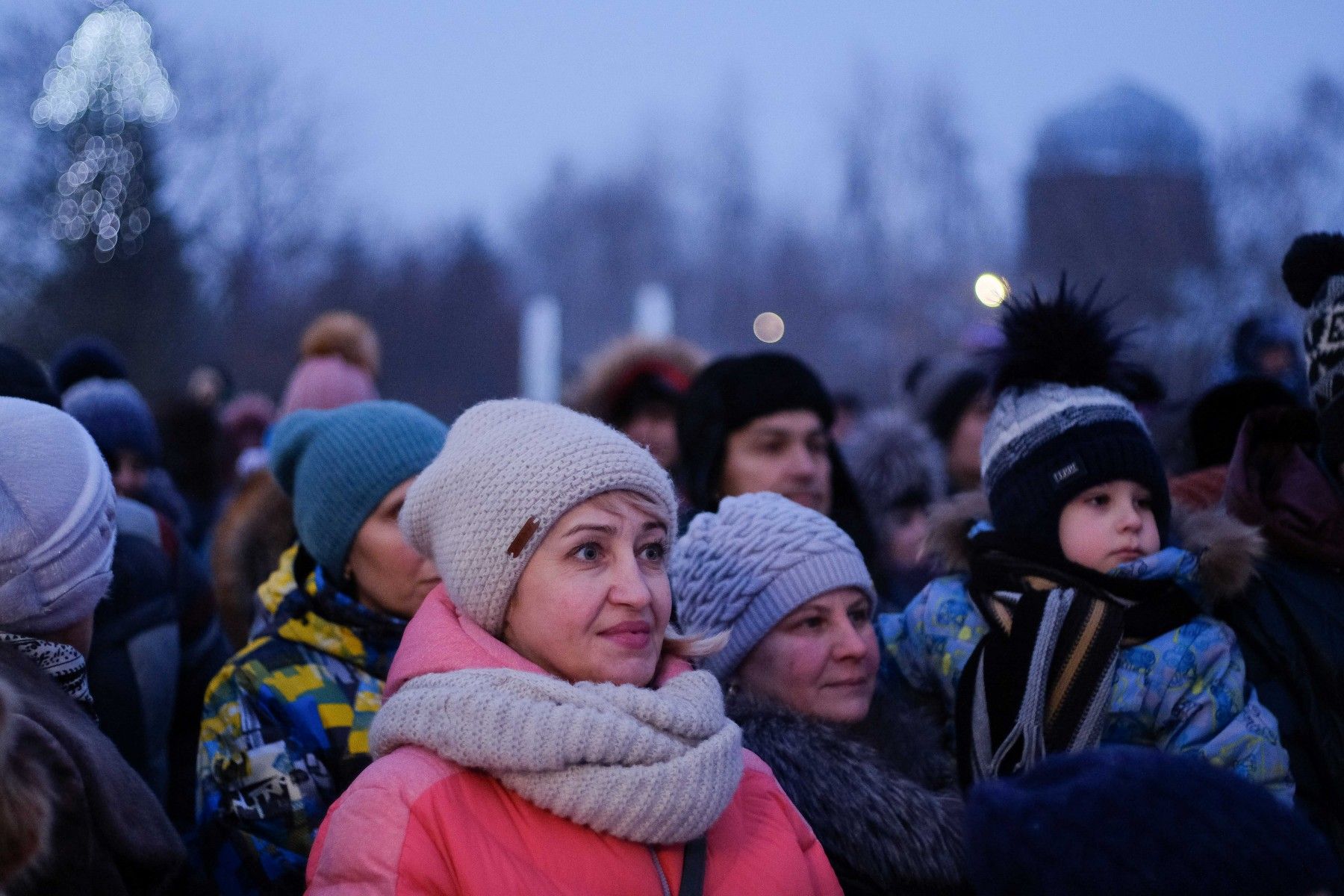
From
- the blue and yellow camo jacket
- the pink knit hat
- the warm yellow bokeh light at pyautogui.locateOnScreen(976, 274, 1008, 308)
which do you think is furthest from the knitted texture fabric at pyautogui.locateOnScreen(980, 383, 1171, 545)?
the pink knit hat

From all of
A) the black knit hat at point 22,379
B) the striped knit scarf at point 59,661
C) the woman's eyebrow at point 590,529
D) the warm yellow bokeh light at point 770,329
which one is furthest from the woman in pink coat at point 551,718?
the warm yellow bokeh light at point 770,329

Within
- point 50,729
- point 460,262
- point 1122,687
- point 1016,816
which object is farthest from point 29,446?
point 460,262

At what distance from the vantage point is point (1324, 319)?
3.26 metres

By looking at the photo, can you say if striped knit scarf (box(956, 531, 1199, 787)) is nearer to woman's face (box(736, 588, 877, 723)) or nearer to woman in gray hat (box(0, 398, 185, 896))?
woman's face (box(736, 588, 877, 723))

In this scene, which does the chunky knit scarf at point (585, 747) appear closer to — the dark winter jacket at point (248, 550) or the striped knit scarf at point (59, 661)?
the striped knit scarf at point (59, 661)

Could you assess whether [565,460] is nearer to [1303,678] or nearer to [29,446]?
[29,446]

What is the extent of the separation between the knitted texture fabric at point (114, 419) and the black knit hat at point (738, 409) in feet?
7.97

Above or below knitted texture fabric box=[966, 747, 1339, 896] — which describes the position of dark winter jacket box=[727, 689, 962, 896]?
below

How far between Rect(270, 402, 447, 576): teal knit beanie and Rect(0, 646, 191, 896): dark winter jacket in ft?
4.14

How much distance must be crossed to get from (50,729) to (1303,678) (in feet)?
9.50

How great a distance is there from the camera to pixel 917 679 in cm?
353

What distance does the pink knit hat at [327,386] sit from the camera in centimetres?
608

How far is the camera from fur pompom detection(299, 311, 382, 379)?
6508mm

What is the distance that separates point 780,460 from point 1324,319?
1.92 m
